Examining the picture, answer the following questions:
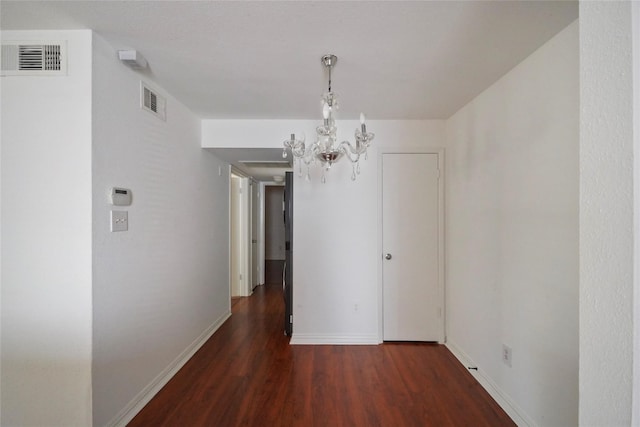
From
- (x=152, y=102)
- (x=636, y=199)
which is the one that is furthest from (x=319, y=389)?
(x=152, y=102)

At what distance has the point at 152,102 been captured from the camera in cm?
191

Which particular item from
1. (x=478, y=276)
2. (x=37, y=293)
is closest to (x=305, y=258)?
(x=478, y=276)

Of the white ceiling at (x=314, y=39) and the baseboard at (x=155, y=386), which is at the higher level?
the white ceiling at (x=314, y=39)

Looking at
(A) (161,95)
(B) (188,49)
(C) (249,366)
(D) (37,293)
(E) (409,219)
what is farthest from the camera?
(E) (409,219)

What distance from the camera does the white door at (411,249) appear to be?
105 inches

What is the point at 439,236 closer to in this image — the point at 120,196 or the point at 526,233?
the point at 526,233

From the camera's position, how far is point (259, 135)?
2713mm

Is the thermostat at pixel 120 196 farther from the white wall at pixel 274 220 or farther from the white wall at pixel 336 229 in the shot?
the white wall at pixel 274 220

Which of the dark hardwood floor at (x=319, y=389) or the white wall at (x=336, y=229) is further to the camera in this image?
the white wall at (x=336, y=229)

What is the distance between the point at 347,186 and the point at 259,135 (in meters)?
1.13

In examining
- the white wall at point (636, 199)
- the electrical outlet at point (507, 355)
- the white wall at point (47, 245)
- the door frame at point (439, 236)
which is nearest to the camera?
the white wall at point (636, 199)

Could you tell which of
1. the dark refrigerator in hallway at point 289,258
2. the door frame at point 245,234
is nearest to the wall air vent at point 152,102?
the dark refrigerator in hallway at point 289,258

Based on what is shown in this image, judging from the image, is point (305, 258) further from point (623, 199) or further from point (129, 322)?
point (623, 199)

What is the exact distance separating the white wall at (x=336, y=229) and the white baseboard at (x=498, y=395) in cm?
85
